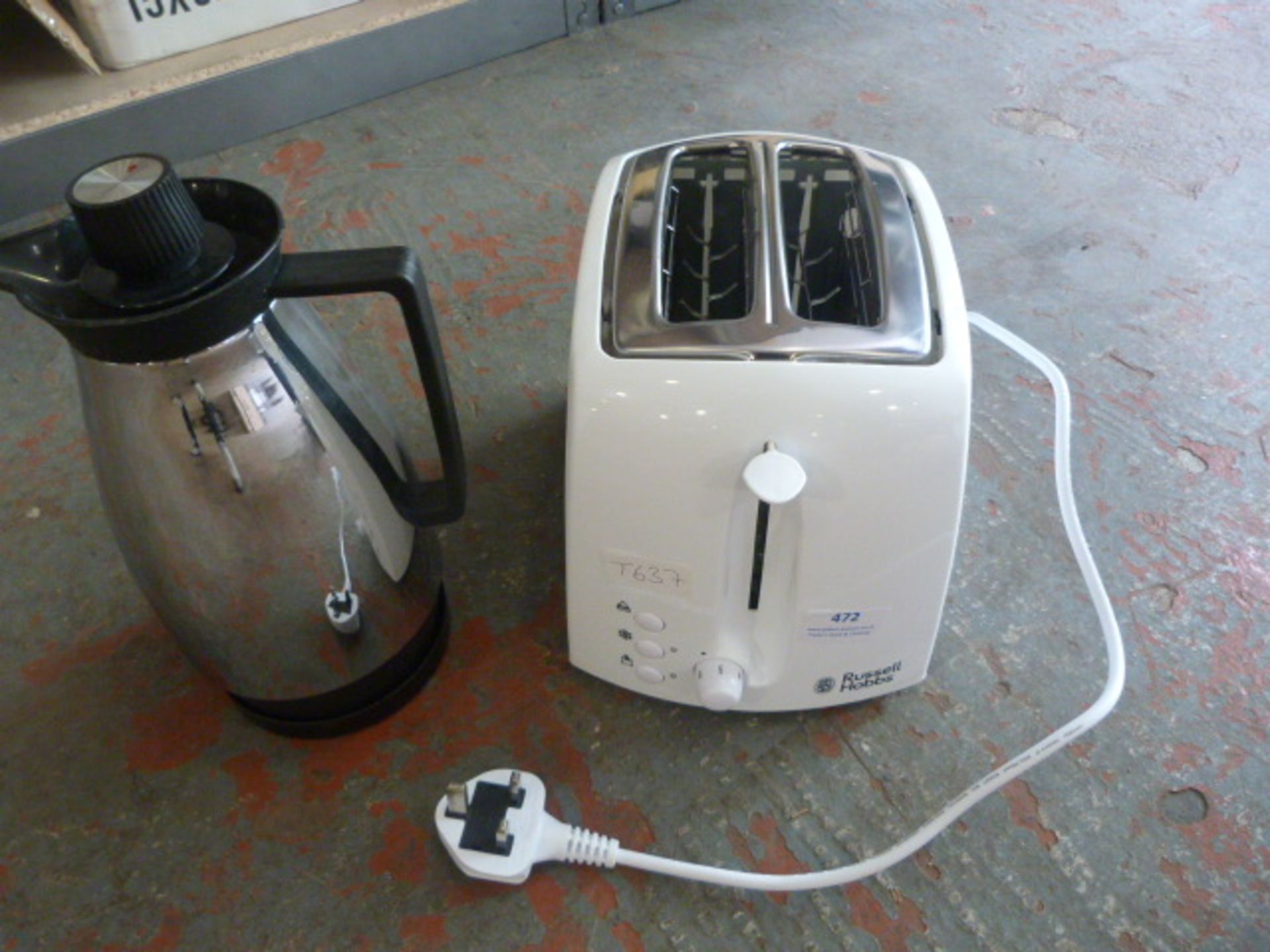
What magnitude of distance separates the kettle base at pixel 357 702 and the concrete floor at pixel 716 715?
0.02m

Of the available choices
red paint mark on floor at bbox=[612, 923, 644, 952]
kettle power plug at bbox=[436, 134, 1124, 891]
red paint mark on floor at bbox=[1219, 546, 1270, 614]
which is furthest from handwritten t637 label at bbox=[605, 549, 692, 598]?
red paint mark on floor at bbox=[1219, 546, 1270, 614]

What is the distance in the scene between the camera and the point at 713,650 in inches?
24.8

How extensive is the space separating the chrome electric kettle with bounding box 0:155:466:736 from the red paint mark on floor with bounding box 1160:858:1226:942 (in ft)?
1.77

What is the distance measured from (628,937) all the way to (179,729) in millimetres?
383

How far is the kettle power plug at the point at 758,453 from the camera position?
0.53 m

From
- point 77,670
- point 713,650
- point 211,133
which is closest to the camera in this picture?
point 713,650

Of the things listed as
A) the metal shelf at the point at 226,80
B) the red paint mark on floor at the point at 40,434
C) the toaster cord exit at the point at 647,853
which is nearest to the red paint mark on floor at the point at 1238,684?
the toaster cord exit at the point at 647,853

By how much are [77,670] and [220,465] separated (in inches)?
14.2

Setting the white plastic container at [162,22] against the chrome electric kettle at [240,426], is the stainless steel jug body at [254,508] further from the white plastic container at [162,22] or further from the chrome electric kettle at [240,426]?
the white plastic container at [162,22]

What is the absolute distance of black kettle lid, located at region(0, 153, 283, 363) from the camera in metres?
0.44

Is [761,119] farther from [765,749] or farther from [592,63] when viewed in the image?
[765,749]

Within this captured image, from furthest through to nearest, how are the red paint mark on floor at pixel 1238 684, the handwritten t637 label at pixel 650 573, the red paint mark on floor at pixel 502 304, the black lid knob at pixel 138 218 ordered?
the red paint mark on floor at pixel 502 304 → the red paint mark on floor at pixel 1238 684 → the handwritten t637 label at pixel 650 573 → the black lid knob at pixel 138 218

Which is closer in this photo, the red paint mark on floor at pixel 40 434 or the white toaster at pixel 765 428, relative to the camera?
the white toaster at pixel 765 428

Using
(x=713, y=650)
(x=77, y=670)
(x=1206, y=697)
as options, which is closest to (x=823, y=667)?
(x=713, y=650)
